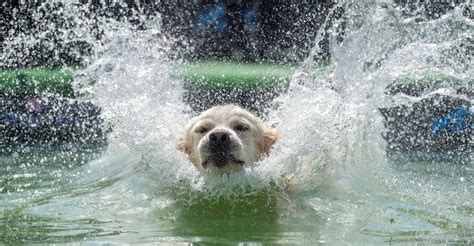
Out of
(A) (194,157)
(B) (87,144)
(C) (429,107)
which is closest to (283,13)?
(C) (429,107)

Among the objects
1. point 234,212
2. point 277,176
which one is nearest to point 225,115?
point 277,176

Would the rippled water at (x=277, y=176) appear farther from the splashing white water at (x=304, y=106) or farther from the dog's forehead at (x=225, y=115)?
the dog's forehead at (x=225, y=115)

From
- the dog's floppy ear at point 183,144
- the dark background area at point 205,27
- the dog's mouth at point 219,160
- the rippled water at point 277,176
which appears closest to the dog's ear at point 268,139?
the rippled water at point 277,176

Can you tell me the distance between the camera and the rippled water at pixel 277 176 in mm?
4086

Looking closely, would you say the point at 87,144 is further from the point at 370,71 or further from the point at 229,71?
the point at 370,71

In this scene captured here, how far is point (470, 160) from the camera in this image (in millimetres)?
8008

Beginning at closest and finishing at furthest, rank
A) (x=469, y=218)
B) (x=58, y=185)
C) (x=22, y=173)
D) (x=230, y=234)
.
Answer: (x=230, y=234), (x=469, y=218), (x=58, y=185), (x=22, y=173)

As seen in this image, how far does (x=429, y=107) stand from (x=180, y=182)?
20.9 ft

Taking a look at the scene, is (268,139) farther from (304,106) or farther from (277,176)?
(277,176)

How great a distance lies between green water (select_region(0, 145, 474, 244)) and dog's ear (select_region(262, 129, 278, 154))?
56 centimetres

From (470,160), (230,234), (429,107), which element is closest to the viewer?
(230,234)

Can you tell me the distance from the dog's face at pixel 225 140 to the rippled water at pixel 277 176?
0.32 feet

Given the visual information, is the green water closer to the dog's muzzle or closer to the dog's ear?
the dog's muzzle

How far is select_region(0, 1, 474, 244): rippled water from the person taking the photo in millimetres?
4086
